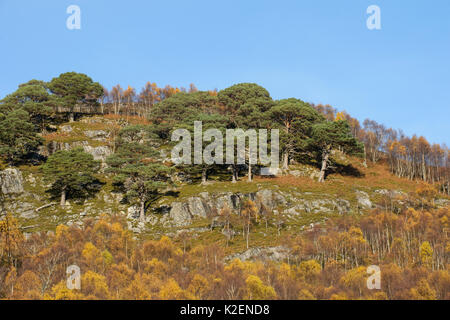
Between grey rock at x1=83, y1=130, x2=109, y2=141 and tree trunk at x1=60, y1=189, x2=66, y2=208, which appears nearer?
tree trunk at x1=60, y1=189, x2=66, y2=208

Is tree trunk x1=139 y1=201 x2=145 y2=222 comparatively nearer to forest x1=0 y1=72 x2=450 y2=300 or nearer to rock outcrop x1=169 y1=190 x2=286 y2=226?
forest x1=0 y1=72 x2=450 y2=300

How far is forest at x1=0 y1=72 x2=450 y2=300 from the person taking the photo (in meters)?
43.4

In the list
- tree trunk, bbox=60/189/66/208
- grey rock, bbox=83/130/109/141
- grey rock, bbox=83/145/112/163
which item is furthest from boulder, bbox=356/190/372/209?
grey rock, bbox=83/130/109/141

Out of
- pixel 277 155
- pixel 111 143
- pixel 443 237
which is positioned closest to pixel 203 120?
pixel 277 155

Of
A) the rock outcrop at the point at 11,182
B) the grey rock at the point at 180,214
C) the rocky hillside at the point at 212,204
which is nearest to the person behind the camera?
the rocky hillside at the point at 212,204

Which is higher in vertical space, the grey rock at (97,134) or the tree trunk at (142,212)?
the grey rock at (97,134)

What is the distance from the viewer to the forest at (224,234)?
142 ft

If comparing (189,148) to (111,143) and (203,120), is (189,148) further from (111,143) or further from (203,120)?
(111,143)

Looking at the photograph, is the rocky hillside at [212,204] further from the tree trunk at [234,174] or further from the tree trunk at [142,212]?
the tree trunk at [234,174]

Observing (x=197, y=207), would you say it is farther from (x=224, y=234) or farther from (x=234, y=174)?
(x=234, y=174)

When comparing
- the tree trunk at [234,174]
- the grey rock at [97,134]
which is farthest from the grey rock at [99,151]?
the tree trunk at [234,174]

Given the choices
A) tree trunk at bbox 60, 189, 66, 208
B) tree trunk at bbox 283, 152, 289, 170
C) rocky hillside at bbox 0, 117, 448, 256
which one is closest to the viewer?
rocky hillside at bbox 0, 117, 448, 256

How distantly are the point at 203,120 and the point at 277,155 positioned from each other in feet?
53.4
